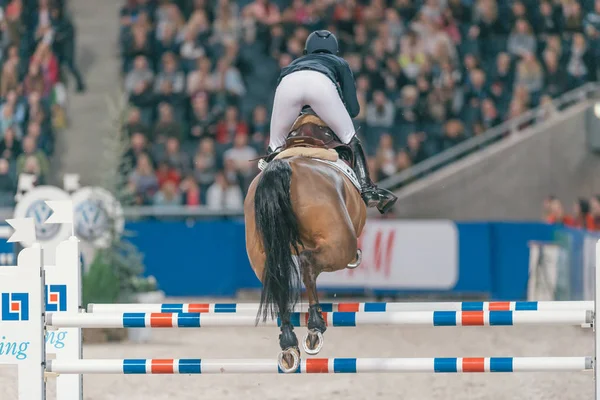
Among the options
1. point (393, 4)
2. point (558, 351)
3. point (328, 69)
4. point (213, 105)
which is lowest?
point (558, 351)

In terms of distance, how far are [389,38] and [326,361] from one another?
42.6 ft

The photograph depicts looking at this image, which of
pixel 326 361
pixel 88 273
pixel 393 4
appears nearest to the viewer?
pixel 326 361

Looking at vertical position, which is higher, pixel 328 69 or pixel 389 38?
pixel 389 38

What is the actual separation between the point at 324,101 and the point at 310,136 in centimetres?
28

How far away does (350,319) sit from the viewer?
6.79 m

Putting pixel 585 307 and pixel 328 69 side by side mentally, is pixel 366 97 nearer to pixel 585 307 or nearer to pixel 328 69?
pixel 328 69

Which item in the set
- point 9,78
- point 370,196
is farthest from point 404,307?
point 9,78

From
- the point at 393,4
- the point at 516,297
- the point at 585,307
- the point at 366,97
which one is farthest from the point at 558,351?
the point at 393,4

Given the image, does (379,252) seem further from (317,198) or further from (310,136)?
(317,198)

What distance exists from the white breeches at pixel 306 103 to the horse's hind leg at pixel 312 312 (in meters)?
1.36

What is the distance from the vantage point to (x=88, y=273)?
1308 cm

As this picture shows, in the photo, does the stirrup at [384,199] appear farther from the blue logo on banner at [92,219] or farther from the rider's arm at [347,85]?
the blue logo on banner at [92,219]

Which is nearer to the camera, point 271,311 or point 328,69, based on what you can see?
point 271,311

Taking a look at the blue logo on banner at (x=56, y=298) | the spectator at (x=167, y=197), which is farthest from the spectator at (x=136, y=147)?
the blue logo on banner at (x=56, y=298)
